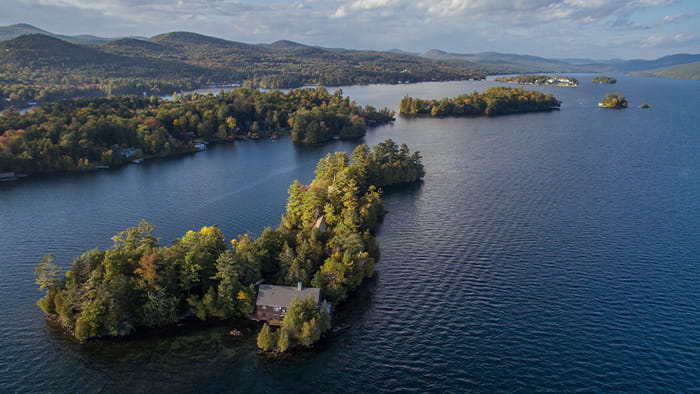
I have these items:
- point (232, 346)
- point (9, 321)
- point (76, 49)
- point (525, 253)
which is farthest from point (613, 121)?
point (76, 49)

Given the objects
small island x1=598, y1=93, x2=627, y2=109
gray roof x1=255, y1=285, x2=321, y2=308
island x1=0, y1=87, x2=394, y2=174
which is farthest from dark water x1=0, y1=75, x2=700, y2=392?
small island x1=598, y1=93, x2=627, y2=109

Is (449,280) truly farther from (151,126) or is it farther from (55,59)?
(55,59)

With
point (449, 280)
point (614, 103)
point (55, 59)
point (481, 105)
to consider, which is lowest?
point (449, 280)

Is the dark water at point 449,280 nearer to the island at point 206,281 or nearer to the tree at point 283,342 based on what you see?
the tree at point 283,342

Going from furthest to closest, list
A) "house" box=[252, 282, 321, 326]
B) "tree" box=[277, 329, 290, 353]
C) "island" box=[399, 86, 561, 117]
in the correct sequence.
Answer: "island" box=[399, 86, 561, 117] → "house" box=[252, 282, 321, 326] → "tree" box=[277, 329, 290, 353]

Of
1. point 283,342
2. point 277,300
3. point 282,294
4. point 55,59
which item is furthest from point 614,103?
point 55,59

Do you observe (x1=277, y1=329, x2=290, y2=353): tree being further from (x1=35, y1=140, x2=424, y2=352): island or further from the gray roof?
the gray roof
